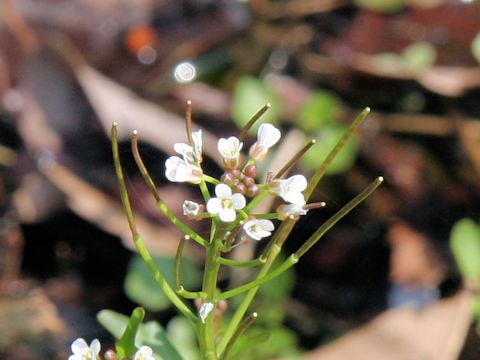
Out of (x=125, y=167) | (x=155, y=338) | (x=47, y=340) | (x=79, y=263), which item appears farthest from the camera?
(x=79, y=263)

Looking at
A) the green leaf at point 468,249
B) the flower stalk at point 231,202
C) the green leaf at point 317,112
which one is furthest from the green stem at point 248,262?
the green leaf at point 317,112

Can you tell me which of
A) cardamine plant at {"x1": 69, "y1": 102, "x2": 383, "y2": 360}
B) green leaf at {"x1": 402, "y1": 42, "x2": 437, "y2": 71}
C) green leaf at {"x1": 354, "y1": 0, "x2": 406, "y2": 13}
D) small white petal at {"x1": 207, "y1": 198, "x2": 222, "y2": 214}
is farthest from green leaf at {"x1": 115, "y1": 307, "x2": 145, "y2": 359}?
green leaf at {"x1": 354, "y1": 0, "x2": 406, "y2": 13}

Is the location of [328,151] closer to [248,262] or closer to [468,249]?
[468,249]

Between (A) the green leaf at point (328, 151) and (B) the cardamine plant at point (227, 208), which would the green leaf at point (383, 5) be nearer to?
(A) the green leaf at point (328, 151)

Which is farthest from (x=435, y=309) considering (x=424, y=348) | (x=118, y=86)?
(x=118, y=86)

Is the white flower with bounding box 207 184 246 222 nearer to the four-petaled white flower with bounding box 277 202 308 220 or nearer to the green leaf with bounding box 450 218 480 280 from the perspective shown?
the four-petaled white flower with bounding box 277 202 308 220

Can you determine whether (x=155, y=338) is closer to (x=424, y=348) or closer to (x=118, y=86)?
(x=424, y=348)
